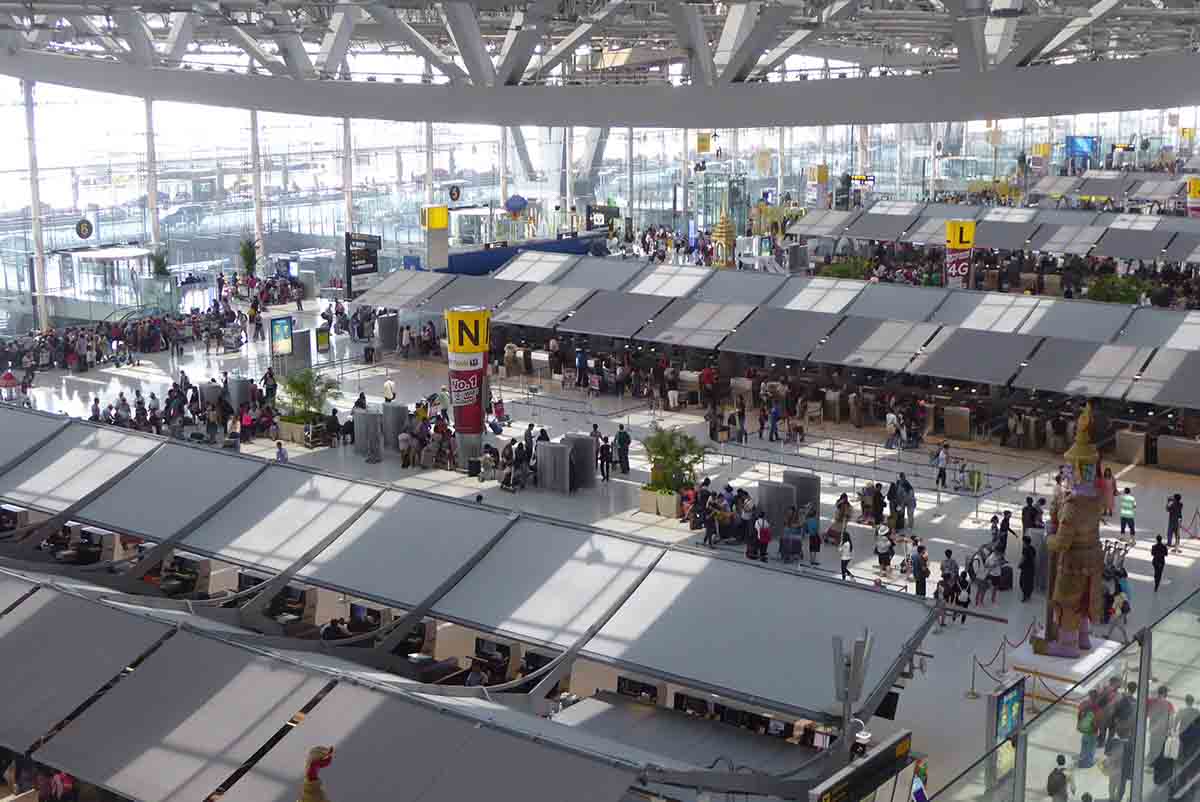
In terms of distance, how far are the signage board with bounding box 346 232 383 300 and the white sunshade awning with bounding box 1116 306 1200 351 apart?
19.9 m

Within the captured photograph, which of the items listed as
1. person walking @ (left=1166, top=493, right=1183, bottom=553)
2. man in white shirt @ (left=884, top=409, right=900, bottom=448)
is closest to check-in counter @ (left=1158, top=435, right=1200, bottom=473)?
man in white shirt @ (left=884, top=409, right=900, bottom=448)

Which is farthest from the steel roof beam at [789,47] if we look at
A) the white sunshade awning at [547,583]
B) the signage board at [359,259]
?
the signage board at [359,259]

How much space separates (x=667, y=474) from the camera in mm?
24031

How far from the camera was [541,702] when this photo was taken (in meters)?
14.7

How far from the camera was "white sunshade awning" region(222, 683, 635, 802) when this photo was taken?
11328 mm

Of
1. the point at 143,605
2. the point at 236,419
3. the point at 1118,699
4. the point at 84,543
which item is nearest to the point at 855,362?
the point at 236,419

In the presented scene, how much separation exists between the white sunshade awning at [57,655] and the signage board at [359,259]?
26.1m

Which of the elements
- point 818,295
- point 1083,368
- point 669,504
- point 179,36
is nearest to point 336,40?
point 179,36

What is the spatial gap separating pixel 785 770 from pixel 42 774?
21.8ft

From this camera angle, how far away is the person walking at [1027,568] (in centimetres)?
1992

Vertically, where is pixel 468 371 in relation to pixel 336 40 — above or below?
below

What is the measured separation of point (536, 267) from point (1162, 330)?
52.4ft

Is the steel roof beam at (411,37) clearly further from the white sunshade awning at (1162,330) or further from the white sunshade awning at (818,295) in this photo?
the white sunshade awning at (1162,330)

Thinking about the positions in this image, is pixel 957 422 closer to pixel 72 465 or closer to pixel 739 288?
pixel 739 288
